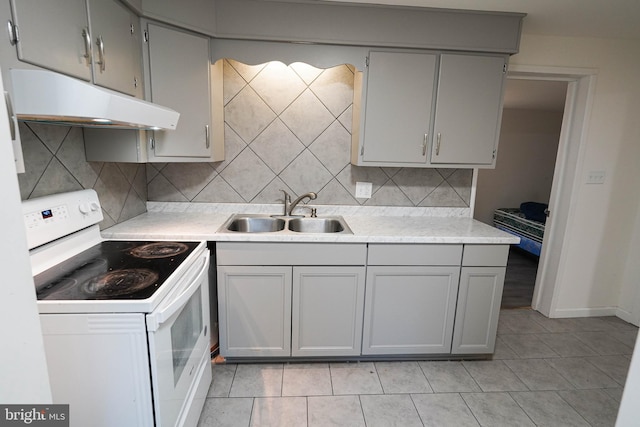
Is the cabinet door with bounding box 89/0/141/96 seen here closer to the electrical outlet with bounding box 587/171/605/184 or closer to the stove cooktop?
the stove cooktop

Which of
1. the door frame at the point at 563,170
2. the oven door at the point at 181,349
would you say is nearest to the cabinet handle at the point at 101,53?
the oven door at the point at 181,349

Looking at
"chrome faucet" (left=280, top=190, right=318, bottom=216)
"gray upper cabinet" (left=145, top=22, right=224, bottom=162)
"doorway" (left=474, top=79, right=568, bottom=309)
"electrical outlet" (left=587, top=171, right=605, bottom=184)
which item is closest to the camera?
"gray upper cabinet" (left=145, top=22, right=224, bottom=162)

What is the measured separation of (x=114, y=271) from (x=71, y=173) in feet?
2.11

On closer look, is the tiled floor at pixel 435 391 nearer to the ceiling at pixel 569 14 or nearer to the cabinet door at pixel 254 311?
the cabinet door at pixel 254 311

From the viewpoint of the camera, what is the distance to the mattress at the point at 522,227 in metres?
4.08

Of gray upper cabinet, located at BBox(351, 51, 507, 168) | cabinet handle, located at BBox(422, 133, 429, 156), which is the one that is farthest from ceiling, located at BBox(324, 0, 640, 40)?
cabinet handle, located at BBox(422, 133, 429, 156)

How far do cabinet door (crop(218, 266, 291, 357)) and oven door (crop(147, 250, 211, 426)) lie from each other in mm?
190

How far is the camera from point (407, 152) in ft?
6.98

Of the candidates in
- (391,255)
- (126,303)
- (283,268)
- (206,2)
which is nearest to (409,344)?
(391,255)

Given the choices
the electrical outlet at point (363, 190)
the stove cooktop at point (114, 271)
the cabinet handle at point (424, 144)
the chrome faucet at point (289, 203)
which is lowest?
the stove cooktop at point (114, 271)

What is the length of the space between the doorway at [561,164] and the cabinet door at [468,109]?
0.44 m

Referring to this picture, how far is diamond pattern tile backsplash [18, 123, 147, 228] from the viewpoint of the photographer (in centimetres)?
136

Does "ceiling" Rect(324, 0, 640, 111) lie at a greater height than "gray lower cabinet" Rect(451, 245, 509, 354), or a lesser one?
greater

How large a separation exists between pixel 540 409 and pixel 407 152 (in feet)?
5.45
